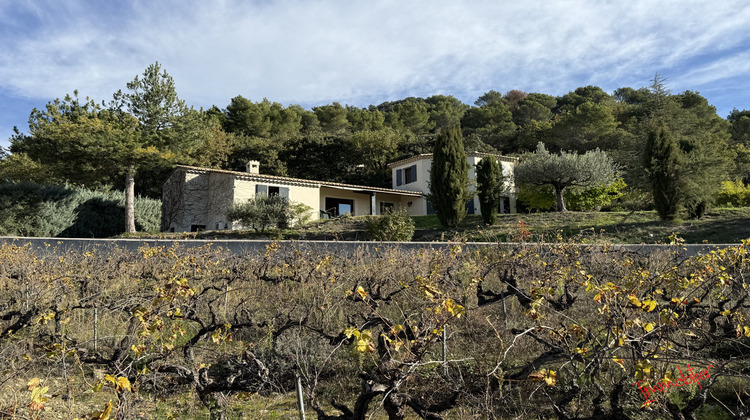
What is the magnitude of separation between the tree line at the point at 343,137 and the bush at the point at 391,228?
8078mm

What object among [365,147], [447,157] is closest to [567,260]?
[447,157]

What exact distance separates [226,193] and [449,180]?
461 inches

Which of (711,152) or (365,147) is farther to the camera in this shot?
(365,147)

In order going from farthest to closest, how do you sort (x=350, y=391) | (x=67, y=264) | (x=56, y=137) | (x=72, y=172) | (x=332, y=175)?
Result: 1. (x=332, y=175)
2. (x=72, y=172)
3. (x=56, y=137)
4. (x=67, y=264)
5. (x=350, y=391)

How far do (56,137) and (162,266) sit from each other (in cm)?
1668

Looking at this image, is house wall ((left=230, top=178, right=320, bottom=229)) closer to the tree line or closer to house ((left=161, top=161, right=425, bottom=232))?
house ((left=161, top=161, right=425, bottom=232))

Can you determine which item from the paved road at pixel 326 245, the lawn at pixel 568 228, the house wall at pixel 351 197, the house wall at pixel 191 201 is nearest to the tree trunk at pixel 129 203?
the house wall at pixel 191 201

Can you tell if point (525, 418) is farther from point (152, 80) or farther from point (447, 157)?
point (152, 80)

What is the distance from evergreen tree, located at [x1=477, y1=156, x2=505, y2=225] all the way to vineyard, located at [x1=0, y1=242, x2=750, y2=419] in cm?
1171

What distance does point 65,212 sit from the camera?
859 inches

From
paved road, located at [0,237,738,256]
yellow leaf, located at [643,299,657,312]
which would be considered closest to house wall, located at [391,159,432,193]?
paved road, located at [0,237,738,256]

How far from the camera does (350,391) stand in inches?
176

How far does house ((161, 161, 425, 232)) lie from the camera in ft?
78.1

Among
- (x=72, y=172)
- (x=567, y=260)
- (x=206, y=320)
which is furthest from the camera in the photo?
(x=72, y=172)
